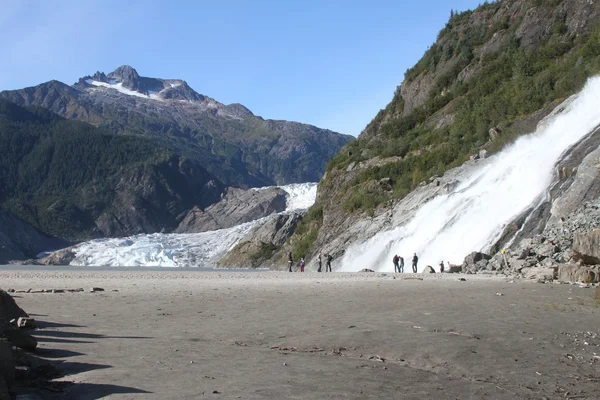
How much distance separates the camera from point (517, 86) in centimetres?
4344

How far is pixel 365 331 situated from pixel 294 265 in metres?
44.0

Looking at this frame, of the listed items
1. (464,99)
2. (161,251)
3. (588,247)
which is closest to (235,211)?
(161,251)

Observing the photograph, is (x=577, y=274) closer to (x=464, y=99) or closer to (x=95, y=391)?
(x=95, y=391)

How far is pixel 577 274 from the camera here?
1745 centimetres

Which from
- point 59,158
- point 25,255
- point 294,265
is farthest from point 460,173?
point 59,158

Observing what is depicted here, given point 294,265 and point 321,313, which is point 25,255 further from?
point 321,313

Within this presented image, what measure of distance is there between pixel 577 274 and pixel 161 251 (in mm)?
103472

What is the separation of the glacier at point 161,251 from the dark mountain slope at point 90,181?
29.2m

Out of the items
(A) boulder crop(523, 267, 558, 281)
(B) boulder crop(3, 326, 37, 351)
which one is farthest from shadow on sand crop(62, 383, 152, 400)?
(A) boulder crop(523, 267, 558, 281)

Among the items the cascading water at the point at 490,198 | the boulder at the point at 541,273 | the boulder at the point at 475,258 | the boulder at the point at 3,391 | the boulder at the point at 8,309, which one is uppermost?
the cascading water at the point at 490,198

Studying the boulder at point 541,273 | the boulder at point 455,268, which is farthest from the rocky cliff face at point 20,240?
the boulder at point 541,273

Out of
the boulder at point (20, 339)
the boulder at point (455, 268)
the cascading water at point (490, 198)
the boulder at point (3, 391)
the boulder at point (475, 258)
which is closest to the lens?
the boulder at point (3, 391)

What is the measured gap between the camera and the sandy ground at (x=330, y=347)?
620 centimetres

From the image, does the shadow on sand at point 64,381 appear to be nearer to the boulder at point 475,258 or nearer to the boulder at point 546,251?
the boulder at point 546,251
